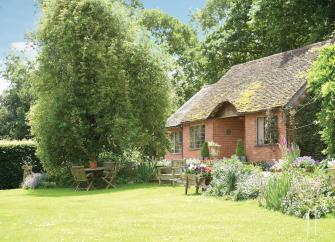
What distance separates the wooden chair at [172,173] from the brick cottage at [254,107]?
3.48 metres

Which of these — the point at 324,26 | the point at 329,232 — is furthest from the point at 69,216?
the point at 324,26

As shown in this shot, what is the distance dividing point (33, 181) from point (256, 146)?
11859mm

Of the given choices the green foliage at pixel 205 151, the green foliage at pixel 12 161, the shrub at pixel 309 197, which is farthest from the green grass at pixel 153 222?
the green foliage at pixel 205 151

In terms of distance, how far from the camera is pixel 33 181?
80.3 feet

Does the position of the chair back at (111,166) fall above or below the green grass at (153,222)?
above

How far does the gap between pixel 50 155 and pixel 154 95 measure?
6.64 metres

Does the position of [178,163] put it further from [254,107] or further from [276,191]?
[276,191]

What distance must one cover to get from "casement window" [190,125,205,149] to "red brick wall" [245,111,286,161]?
17.1 ft

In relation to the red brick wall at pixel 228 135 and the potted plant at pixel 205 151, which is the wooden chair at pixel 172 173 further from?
the red brick wall at pixel 228 135

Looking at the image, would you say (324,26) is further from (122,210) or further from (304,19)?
(122,210)

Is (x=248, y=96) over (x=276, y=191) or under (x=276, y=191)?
over

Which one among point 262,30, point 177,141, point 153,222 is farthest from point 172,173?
point 262,30

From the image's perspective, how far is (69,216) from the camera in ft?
40.9

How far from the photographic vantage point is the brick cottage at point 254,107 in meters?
23.3
